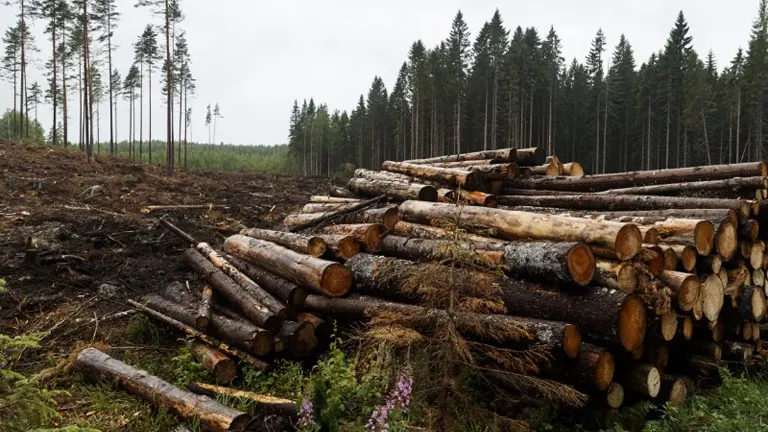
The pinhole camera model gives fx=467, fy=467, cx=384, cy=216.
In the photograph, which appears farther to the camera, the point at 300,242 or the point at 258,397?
the point at 300,242

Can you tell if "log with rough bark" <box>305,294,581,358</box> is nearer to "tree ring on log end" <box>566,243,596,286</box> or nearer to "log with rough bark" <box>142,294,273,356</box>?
"tree ring on log end" <box>566,243,596,286</box>

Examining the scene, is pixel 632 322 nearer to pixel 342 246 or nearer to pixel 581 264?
pixel 581 264

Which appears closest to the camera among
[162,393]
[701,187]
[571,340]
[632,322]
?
[571,340]

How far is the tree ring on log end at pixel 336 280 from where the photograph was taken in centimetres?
710

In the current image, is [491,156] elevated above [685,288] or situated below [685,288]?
above

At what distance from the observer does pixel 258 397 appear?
5809 millimetres

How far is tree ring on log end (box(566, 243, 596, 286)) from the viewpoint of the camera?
5.37m

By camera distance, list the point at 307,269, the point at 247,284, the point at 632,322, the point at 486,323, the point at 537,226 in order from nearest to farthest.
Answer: the point at 486,323 < the point at 632,322 < the point at 537,226 < the point at 307,269 < the point at 247,284

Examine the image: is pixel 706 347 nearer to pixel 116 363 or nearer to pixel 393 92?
pixel 116 363

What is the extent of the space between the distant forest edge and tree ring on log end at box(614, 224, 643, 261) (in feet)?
119

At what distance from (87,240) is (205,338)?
21.7 ft

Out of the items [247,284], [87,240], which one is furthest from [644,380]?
[87,240]

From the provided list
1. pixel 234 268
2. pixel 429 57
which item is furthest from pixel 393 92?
pixel 234 268

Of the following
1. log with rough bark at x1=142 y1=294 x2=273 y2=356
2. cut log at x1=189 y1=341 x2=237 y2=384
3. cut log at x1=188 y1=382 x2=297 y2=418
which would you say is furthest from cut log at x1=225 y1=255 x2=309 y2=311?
cut log at x1=188 y1=382 x2=297 y2=418
